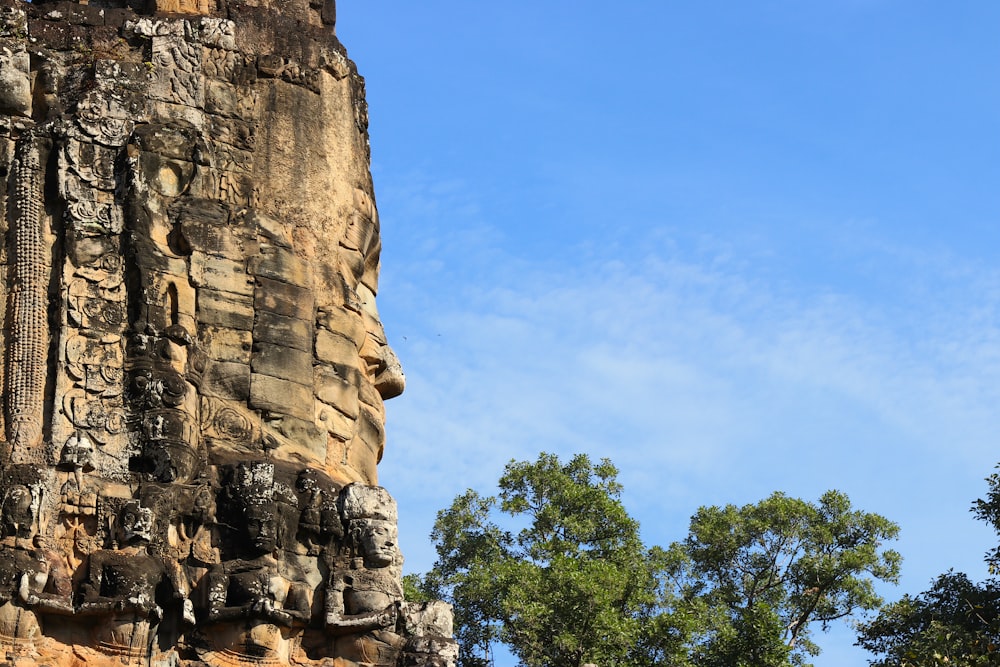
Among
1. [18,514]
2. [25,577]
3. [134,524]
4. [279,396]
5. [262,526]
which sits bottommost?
[25,577]

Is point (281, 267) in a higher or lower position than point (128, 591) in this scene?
higher

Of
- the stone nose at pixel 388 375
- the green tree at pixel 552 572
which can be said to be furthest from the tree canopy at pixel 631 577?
the stone nose at pixel 388 375

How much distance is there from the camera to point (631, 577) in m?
27.5

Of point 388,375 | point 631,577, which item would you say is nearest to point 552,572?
point 631,577

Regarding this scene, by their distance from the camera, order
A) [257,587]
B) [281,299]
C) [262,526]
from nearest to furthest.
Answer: [257,587]
[262,526]
[281,299]

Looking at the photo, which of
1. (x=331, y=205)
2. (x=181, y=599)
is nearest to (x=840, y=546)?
(x=331, y=205)

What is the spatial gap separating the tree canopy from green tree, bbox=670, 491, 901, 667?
0.07 feet

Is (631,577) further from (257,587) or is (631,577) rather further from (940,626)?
(257,587)

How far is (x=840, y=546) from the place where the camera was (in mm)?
30266

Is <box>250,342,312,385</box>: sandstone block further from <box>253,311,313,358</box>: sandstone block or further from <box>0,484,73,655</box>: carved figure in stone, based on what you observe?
<box>0,484,73,655</box>: carved figure in stone

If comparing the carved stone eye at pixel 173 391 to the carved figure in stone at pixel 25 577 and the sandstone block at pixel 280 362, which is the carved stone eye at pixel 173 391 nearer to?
the sandstone block at pixel 280 362

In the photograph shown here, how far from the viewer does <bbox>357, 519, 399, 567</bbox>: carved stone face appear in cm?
1501

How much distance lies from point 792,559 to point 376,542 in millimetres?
16115

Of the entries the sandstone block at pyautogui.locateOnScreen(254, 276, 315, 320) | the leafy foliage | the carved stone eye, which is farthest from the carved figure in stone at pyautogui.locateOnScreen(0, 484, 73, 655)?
the leafy foliage
